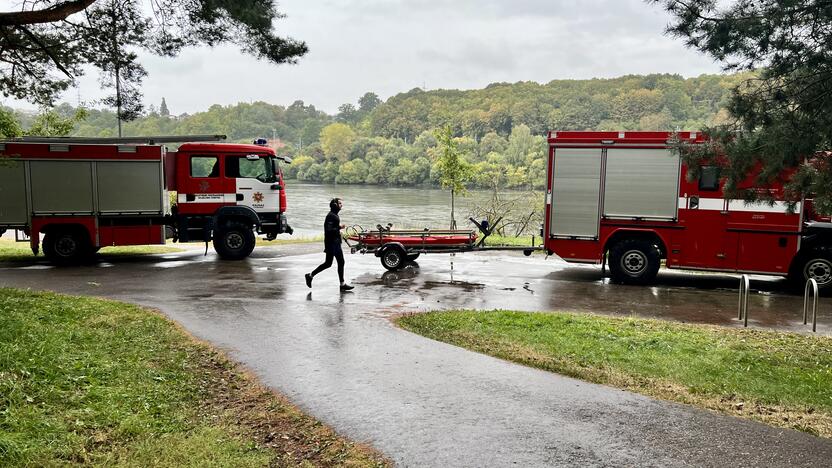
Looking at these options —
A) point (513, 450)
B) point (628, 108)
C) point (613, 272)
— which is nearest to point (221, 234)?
point (613, 272)

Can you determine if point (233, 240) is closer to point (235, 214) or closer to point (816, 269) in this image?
point (235, 214)

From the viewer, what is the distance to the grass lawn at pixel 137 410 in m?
4.24

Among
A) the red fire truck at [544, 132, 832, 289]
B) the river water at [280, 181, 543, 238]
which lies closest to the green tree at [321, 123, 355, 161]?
the river water at [280, 181, 543, 238]

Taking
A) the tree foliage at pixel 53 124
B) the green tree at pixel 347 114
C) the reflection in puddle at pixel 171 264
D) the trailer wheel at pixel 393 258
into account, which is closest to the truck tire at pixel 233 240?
the reflection in puddle at pixel 171 264

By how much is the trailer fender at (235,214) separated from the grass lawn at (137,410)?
29.0 ft

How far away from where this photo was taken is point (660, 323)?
29.2 ft

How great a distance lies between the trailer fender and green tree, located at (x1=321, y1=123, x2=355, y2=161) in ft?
238

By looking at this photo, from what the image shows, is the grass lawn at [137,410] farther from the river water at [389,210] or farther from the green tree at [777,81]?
the river water at [389,210]

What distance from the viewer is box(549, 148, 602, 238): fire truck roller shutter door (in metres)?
13.0

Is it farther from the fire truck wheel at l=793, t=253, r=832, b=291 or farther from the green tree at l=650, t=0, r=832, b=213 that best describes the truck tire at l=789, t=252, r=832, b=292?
the green tree at l=650, t=0, r=832, b=213

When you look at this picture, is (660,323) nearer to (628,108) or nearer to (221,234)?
(221,234)

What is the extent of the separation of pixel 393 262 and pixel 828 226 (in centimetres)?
846

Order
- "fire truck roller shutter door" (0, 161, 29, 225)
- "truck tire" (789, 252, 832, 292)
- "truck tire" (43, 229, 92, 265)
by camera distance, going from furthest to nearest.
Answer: "truck tire" (43, 229, 92, 265)
"fire truck roller shutter door" (0, 161, 29, 225)
"truck tire" (789, 252, 832, 292)

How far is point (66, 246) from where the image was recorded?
15375 millimetres
